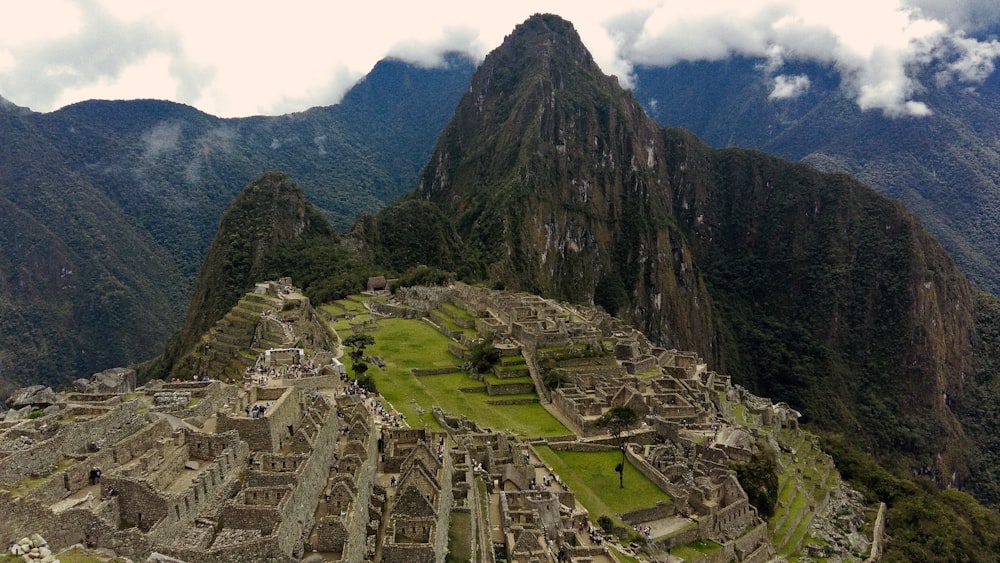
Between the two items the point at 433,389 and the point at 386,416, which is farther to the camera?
the point at 433,389

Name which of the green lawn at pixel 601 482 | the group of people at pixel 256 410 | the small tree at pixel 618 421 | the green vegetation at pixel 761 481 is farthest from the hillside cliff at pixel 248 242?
the group of people at pixel 256 410

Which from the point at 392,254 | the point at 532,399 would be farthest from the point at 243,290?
the point at 532,399

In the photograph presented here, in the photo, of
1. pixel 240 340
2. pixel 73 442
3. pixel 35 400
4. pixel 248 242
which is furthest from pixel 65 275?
pixel 73 442

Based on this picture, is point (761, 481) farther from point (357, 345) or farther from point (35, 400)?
point (35, 400)

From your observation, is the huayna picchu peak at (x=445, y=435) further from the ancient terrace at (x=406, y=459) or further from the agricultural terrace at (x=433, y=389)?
the agricultural terrace at (x=433, y=389)

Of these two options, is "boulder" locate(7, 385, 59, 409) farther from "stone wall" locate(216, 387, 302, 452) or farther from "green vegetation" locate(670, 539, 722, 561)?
"green vegetation" locate(670, 539, 722, 561)

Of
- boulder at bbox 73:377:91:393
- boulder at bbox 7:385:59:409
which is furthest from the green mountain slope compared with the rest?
boulder at bbox 7:385:59:409

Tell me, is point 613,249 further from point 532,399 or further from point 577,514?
point 577,514
